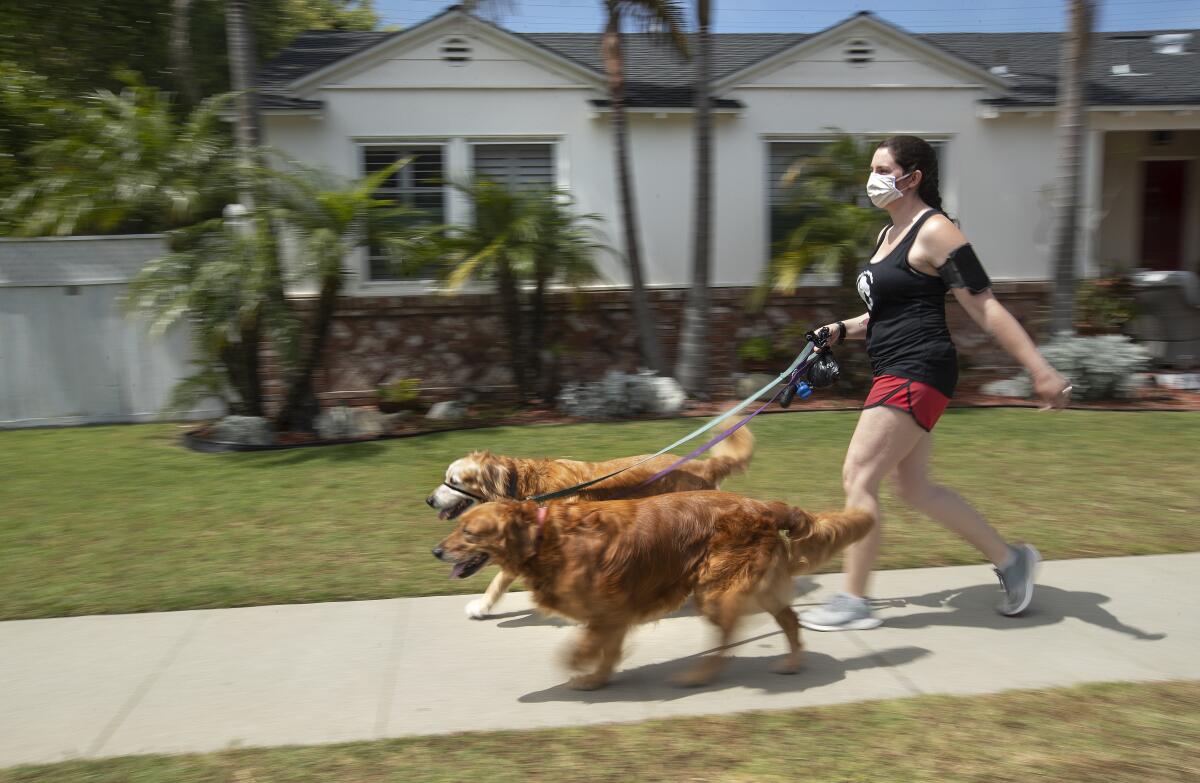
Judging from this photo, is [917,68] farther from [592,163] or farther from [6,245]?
[6,245]

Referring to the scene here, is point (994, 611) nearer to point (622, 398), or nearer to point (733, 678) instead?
point (733, 678)

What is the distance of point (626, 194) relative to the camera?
34.9 feet

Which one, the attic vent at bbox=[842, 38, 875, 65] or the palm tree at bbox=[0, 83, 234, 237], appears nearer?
the palm tree at bbox=[0, 83, 234, 237]

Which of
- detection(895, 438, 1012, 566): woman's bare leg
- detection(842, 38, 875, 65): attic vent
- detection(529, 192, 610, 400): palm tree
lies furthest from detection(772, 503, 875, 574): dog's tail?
detection(842, 38, 875, 65): attic vent

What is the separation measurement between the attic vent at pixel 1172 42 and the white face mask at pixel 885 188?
1500 centimetres

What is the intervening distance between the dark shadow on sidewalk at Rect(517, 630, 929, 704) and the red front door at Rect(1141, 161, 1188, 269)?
14.6 metres

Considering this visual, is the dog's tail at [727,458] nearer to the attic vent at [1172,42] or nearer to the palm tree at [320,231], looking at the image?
the palm tree at [320,231]

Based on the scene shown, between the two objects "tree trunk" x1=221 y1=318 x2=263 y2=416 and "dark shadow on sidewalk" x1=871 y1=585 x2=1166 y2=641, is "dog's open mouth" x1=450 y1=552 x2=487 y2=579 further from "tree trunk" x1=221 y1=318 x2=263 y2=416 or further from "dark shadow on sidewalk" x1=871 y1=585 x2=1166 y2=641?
"tree trunk" x1=221 y1=318 x2=263 y2=416

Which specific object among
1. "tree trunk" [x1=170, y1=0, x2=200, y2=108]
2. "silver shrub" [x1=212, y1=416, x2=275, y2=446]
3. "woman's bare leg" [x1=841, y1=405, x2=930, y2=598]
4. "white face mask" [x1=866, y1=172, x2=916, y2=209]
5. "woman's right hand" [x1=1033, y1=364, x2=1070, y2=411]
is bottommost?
"silver shrub" [x1=212, y1=416, x2=275, y2=446]

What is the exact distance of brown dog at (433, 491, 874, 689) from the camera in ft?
11.9

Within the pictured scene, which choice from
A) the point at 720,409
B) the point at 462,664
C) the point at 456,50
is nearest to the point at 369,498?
the point at 462,664

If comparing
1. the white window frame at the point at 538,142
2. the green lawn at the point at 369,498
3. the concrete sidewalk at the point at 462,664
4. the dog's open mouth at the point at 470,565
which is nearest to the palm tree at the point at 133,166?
Answer: the green lawn at the point at 369,498

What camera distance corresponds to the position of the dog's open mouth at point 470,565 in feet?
12.0

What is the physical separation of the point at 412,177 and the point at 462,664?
9365 mm
